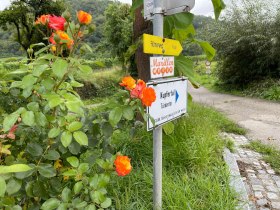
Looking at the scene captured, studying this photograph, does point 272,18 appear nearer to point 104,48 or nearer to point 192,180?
point 104,48

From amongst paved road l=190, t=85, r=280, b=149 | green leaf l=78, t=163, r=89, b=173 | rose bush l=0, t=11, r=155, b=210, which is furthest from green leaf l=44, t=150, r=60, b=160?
paved road l=190, t=85, r=280, b=149

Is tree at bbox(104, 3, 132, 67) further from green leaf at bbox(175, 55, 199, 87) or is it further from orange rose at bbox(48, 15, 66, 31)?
orange rose at bbox(48, 15, 66, 31)

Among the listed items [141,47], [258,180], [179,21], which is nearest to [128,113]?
[179,21]

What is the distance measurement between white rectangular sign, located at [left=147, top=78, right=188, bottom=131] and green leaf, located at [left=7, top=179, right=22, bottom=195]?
2.35ft

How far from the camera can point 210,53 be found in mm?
2432

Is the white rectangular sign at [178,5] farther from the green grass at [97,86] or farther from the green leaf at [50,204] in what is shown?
the green grass at [97,86]

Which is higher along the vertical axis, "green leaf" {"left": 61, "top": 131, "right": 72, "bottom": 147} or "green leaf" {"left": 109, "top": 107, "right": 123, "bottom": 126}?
"green leaf" {"left": 109, "top": 107, "right": 123, "bottom": 126}

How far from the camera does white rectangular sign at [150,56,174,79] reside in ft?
5.24

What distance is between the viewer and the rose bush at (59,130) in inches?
44.9

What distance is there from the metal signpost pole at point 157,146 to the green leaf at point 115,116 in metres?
0.53

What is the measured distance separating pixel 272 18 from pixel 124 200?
36.0 feet

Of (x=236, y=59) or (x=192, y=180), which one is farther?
(x=236, y=59)

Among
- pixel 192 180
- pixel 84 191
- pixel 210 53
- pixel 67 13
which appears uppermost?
pixel 67 13

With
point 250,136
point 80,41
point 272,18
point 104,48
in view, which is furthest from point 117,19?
point 80,41
